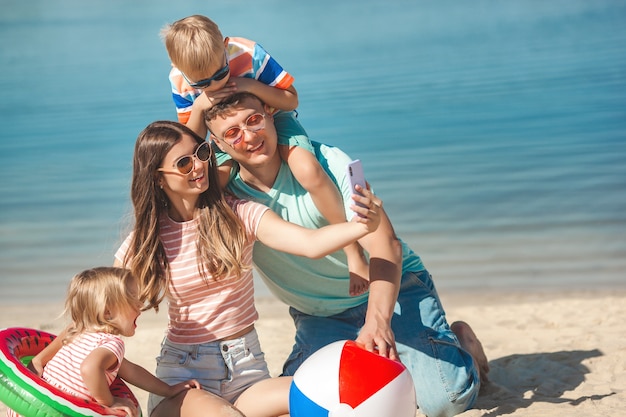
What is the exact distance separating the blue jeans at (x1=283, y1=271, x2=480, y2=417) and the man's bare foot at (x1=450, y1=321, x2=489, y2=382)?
0.98 feet

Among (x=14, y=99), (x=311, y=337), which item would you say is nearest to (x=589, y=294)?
(x=311, y=337)

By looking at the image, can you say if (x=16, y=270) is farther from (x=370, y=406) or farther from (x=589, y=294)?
(x=370, y=406)

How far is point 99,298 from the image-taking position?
13.2 feet

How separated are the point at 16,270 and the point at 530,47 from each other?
18.7 meters

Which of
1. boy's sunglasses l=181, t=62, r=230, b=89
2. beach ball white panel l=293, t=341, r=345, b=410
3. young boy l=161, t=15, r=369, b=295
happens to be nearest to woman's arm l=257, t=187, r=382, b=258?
young boy l=161, t=15, r=369, b=295

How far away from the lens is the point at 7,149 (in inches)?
653

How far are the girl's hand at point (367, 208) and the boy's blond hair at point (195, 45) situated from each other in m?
1.07

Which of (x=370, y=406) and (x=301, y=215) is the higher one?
(x=301, y=215)

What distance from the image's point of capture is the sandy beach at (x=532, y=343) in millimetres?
4988

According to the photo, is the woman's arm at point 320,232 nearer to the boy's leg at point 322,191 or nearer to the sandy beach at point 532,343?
the boy's leg at point 322,191

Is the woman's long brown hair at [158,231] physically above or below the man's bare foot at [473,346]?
above

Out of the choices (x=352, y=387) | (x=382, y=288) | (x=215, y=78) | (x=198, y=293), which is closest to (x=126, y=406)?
(x=198, y=293)

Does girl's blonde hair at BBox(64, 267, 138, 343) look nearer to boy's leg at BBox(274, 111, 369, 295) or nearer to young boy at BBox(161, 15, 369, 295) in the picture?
young boy at BBox(161, 15, 369, 295)

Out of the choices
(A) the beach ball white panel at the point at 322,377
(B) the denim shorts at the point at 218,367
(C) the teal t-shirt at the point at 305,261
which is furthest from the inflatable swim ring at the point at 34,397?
(C) the teal t-shirt at the point at 305,261
